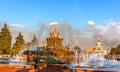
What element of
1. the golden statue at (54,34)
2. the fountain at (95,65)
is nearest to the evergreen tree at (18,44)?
the golden statue at (54,34)

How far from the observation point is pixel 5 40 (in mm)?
54156

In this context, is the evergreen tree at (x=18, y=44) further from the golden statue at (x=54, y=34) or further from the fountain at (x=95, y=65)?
the fountain at (x=95, y=65)

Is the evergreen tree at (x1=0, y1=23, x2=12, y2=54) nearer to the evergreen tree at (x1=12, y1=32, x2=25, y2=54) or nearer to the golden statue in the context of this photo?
the evergreen tree at (x1=12, y1=32, x2=25, y2=54)

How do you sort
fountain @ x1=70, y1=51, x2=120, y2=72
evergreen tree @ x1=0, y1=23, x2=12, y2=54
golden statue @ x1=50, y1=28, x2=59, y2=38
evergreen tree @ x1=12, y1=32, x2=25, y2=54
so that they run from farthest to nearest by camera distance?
evergreen tree @ x1=12, y1=32, x2=25, y2=54
evergreen tree @ x1=0, y1=23, x2=12, y2=54
golden statue @ x1=50, y1=28, x2=59, y2=38
fountain @ x1=70, y1=51, x2=120, y2=72

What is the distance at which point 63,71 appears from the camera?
12852mm

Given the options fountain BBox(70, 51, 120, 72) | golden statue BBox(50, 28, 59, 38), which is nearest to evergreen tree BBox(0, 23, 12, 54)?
golden statue BBox(50, 28, 59, 38)

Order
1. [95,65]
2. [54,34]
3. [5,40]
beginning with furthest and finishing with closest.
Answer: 1. [5,40]
2. [54,34]
3. [95,65]

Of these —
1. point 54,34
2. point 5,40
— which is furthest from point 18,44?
point 54,34

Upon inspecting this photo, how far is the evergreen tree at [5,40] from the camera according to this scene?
5331 cm

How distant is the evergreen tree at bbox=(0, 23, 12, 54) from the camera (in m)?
53.3

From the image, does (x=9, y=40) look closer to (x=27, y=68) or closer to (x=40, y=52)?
(x=40, y=52)

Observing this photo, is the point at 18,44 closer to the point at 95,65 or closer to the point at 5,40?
the point at 5,40

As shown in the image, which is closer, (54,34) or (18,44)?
(54,34)

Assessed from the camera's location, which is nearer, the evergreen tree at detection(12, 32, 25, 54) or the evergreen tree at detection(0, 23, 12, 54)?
the evergreen tree at detection(0, 23, 12, 54)
